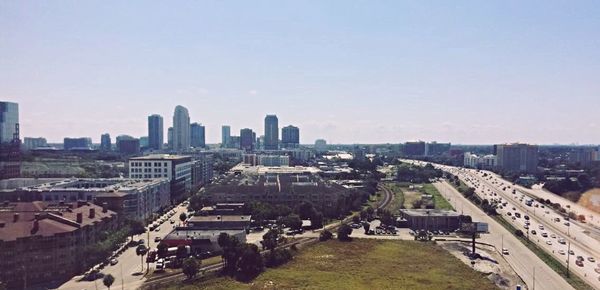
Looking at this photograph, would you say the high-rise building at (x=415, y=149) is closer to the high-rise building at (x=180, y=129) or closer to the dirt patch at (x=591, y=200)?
the high-rise building at (x=180, y=129)

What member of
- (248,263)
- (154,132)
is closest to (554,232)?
(248,263)

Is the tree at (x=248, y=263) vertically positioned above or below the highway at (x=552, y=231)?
above

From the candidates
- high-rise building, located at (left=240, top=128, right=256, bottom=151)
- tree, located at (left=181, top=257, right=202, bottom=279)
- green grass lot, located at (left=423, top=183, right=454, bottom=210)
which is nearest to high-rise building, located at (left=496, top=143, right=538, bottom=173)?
green grass lot, located at (left=423, top=183, right=454, bottom=210)

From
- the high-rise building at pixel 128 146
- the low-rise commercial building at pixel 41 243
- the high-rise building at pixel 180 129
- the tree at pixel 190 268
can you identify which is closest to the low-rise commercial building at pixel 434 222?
the tree at pixel 190 268

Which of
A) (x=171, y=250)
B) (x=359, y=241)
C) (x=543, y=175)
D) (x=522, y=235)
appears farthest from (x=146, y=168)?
(x=543, y=175)

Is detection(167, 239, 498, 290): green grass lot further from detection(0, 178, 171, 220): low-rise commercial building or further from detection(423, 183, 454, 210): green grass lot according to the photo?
detection(423, 183, 454, 210): green grass lot

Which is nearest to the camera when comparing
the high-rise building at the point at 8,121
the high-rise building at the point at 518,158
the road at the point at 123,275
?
the high-rise building at the point at 8,121

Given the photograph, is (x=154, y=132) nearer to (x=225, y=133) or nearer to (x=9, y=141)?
(x=225, y=133)
